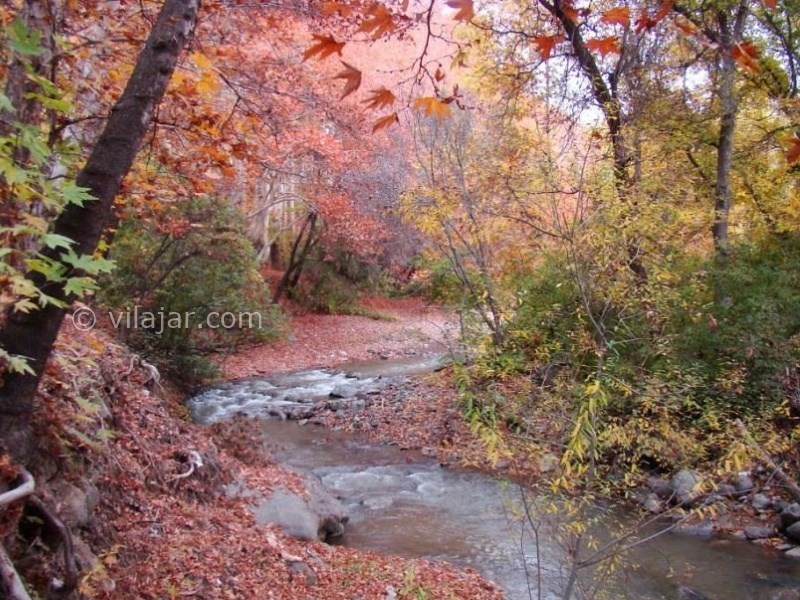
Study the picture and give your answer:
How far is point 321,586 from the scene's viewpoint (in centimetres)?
512

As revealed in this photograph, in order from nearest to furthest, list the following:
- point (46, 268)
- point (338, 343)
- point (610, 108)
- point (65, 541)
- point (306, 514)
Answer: point (46, 268) → point (65, 541) → point (306, 514) → point (610, 108) → point (338, 343)

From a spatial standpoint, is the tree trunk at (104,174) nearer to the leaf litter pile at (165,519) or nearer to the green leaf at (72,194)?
the green leaf at (72,194)

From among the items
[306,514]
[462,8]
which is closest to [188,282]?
[306,514]

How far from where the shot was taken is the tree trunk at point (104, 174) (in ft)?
9.75

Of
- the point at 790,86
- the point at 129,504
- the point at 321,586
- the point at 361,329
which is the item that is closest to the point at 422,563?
the point at 321,586

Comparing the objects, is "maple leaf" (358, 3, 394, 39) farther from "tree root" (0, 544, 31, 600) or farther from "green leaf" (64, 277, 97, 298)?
"tree root" (0, 544, 31, 600)

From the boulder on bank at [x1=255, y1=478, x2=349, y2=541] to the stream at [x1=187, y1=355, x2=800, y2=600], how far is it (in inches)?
9.1

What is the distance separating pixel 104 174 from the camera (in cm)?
300

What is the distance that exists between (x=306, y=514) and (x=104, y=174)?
4523mm

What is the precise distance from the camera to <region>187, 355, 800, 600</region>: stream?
6.16m

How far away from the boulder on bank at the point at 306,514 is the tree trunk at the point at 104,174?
11.4 feet

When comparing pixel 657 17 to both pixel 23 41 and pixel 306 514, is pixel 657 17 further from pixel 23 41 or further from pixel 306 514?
pixel 306 514

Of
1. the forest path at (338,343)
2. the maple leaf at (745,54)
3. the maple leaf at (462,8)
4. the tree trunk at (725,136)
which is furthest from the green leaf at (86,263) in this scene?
the forest path at (338,343)

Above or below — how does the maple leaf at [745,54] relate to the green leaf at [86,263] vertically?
above
